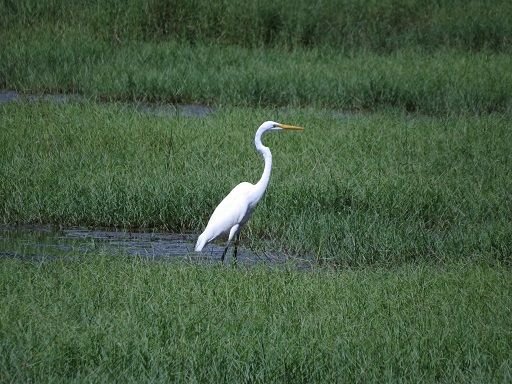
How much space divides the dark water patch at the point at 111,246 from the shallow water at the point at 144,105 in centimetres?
354

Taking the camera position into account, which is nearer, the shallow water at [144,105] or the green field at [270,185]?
the green field at [270,185]

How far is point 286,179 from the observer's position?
905cm

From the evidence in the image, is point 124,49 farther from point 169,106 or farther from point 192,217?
point 192,217

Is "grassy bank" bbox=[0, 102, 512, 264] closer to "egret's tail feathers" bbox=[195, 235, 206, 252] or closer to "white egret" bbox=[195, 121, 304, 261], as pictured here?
"white egret" bbox=[195, 121, 304, 261]

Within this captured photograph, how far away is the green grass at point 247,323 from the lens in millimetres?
5074

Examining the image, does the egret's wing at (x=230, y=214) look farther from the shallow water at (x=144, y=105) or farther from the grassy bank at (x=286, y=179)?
the shallow water at (x=144, y=105)

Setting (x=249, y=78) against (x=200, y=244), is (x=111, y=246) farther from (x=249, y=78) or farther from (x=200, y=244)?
(x=249, y=78)

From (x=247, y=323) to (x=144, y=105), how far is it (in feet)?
22.6

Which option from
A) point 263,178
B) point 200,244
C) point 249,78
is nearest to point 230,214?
point 200,244

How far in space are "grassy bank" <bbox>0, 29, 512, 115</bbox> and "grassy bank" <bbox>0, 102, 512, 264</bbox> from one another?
1.28 meters

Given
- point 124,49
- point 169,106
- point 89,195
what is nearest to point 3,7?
point 124,49

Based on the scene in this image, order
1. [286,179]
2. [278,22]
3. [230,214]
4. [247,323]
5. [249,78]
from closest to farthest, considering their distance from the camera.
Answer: [247,323] < [230,214] < [286,179] < [249,78] < [278,22]

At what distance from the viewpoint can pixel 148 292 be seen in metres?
6.12

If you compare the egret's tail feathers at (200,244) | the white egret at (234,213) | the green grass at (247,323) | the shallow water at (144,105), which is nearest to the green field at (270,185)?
the green grass at (247,323)
